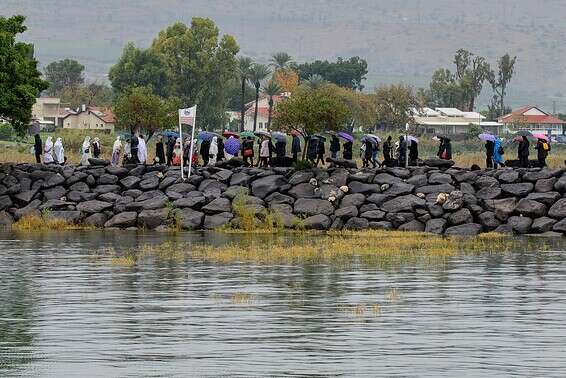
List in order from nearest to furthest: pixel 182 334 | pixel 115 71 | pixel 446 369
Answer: pixel 446 369
pixel 182 334
pixel 115 71

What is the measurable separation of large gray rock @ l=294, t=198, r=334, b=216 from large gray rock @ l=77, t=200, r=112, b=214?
6451 mm

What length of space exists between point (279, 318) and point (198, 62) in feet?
444

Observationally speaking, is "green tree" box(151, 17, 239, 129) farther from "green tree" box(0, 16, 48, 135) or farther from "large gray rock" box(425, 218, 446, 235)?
"large gray rock" box(425, 218, 446, 235)

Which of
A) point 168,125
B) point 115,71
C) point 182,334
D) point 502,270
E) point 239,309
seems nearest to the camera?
point 182,334

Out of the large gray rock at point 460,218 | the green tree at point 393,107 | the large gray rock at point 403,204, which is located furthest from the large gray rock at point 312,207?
Result: the green tree at point 393,107

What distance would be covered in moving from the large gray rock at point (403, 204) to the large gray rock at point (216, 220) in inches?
198

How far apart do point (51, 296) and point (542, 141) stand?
33928 millimetres

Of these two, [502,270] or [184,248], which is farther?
[184,248]

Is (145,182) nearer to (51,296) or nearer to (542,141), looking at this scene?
(542,141)

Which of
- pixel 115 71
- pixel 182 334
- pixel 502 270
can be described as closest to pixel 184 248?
pixel 502 270

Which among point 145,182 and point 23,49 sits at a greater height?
point 23,49

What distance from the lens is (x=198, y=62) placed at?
161125 millimetres

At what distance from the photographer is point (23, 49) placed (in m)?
63.6

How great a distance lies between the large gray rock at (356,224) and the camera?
176 ft
